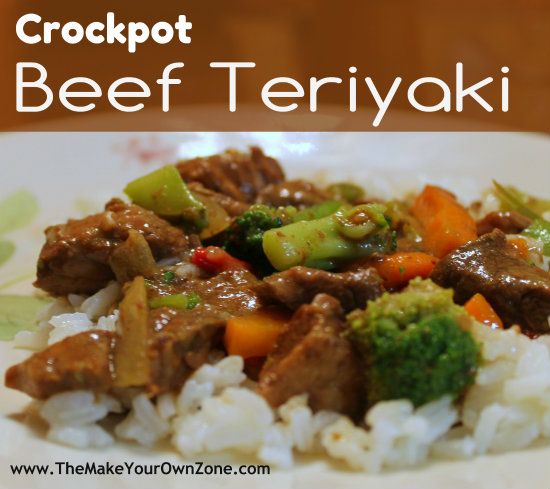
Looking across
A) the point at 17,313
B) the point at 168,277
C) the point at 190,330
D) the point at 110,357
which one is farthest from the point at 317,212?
the point at 17,313

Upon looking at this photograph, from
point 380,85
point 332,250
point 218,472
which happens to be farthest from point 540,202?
point 380,85

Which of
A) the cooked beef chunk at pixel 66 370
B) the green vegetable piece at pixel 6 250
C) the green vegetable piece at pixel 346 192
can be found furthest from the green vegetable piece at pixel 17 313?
the green vegetable piece at pixel 346 192

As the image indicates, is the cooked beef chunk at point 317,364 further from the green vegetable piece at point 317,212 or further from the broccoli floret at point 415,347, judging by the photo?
the green vegetable piece at point 317,212

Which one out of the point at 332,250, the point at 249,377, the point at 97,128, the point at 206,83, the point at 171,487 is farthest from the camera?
the point at 206,83

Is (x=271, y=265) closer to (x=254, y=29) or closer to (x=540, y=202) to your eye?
(x=540, y=202)

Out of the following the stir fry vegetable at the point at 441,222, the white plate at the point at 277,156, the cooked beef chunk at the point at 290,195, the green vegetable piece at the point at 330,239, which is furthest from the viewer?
the white plate at the point at 277,156

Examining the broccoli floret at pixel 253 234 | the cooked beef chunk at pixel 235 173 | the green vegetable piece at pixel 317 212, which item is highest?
the cooked beef chunk at pixel 235 173

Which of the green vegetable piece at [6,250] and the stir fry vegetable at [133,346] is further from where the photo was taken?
the green vegetable piece at [6,250]
